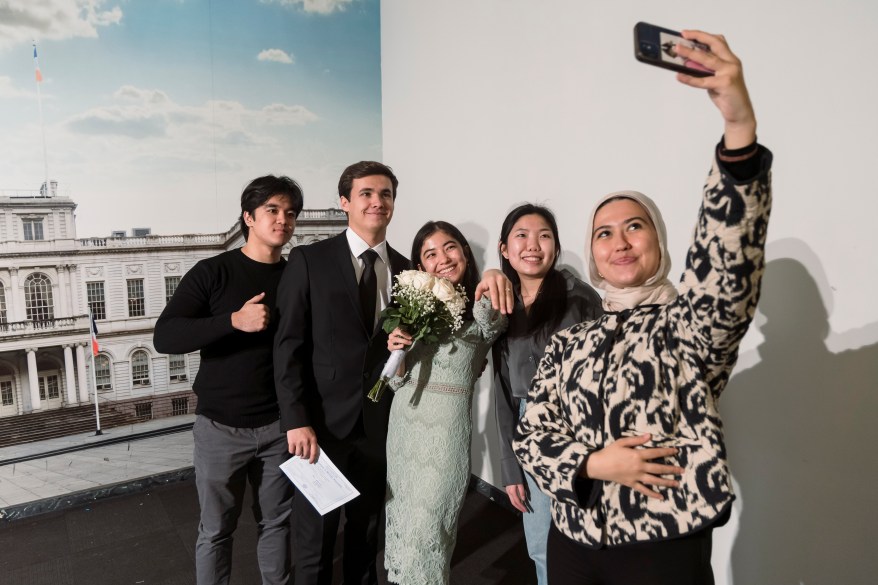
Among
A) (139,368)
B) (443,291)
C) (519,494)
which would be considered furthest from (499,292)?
(139,368)

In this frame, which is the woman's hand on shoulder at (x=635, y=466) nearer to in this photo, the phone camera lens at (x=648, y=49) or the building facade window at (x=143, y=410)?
the phone camera lens at (x=648, y=49)

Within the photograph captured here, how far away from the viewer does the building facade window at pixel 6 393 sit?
11.1ft

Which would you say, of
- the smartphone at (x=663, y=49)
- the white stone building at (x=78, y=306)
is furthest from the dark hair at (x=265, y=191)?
the white stone building at (x=78, y=306)

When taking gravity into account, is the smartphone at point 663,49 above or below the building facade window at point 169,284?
above

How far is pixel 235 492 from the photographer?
86.7 inches

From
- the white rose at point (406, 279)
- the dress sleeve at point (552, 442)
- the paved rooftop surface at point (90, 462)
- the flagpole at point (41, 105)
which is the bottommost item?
the paved rooftop surface at point (90, 462)

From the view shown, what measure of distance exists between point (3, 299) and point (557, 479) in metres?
3.82

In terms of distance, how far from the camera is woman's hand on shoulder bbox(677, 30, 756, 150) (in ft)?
2.91

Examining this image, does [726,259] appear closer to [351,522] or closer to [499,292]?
[499,292]

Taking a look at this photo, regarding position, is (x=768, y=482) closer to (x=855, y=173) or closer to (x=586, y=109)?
(x=855, y=173)

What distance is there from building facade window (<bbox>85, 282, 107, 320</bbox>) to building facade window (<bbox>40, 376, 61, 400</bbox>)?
0.50 metres

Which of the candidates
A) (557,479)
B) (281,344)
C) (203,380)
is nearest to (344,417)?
(281,344)

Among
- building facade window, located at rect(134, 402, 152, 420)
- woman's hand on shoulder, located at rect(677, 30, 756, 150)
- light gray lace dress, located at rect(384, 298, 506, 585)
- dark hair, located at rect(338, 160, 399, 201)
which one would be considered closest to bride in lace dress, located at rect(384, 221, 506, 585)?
light gray lace dress, located at rect(384, 298, 506, 585)

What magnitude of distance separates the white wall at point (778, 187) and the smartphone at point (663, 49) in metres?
1.35
